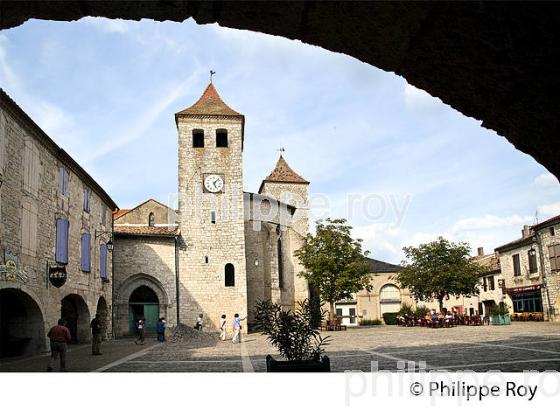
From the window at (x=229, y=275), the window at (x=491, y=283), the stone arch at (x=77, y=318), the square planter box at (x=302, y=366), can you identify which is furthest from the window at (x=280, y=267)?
the square planter box at (x=302, y=366)

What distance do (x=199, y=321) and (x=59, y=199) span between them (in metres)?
11.5

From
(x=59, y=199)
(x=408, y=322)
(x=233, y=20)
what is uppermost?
(x=59, y=199)

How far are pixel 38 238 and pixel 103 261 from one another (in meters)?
7.96

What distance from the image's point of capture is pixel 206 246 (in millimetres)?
29859

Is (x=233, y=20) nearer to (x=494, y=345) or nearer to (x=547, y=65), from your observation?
(x=547, y=65)

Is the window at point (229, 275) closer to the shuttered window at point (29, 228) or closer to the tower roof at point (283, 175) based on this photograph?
the shuttered window at point (29, 228)

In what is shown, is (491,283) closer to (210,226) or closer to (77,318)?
(210,226)

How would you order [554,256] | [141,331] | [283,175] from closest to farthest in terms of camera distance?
1. [141,331]
2. [554,256]
3. [283,175]

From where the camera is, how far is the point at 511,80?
11.1ft

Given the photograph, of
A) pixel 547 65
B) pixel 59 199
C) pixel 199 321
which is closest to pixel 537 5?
pixel 547 65

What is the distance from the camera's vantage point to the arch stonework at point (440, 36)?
3090mm

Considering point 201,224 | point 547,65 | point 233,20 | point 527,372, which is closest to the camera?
point 547,65

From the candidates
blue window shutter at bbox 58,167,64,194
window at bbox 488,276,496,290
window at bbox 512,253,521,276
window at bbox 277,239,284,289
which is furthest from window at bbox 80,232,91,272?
window at bbox 488,276,496,290

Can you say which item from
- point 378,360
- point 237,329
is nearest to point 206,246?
point 237,329
